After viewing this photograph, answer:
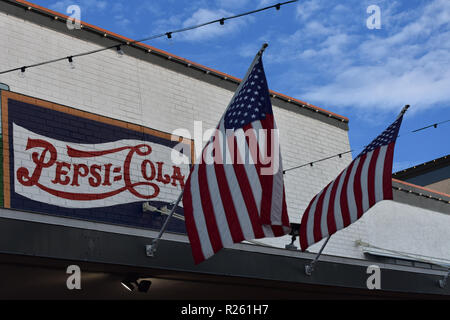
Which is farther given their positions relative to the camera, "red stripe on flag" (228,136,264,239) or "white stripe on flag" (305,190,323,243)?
"white stripe on flag" (305,190,323,243)

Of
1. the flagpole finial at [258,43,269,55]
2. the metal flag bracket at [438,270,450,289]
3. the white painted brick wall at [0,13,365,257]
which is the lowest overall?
the metal flag bracket at [438,270,450,289]

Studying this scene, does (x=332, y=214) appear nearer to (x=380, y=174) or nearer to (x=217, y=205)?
(x=380, y=174)

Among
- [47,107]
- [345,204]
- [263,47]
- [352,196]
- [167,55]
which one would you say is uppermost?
[167,55]

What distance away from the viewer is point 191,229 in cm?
849

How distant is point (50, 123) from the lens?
1184cm

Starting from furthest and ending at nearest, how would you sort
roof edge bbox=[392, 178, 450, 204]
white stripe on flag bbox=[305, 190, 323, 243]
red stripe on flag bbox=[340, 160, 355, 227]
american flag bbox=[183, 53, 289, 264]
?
roof edge bbox=[392, 178, 450, 204] < white stripe on flag bbox=[305, 190, 323, 243] < red stripe on flag bbox=[340, 160, 355, 227] < american flag bbox=[183, 53, 289, 264]

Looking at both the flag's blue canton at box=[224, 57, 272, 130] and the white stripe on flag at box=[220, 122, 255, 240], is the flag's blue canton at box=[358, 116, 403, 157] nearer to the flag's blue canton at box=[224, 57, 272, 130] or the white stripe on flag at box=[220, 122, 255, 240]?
the flag's blue canton at box=[224, 57, 272, 130]

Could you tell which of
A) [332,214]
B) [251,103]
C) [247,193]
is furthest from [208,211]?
[332,214]

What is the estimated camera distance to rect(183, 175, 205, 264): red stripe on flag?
827 centimetres

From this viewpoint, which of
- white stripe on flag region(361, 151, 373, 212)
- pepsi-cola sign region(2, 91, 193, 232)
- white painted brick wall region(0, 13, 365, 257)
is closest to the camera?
white stripe on flag region(361, 151, 373, 212)

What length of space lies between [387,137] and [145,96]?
5.38m

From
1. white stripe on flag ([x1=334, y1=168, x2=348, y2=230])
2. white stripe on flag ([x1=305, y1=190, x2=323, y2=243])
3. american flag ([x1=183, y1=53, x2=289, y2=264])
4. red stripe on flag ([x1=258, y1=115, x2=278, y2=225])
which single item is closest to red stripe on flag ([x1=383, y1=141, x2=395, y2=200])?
white stripe on flag ([x1=334, y1=168, x2=348, y2=230])

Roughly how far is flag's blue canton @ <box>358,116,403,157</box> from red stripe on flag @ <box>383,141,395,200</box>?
0.15 metres

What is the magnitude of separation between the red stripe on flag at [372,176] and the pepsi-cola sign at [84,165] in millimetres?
4374
